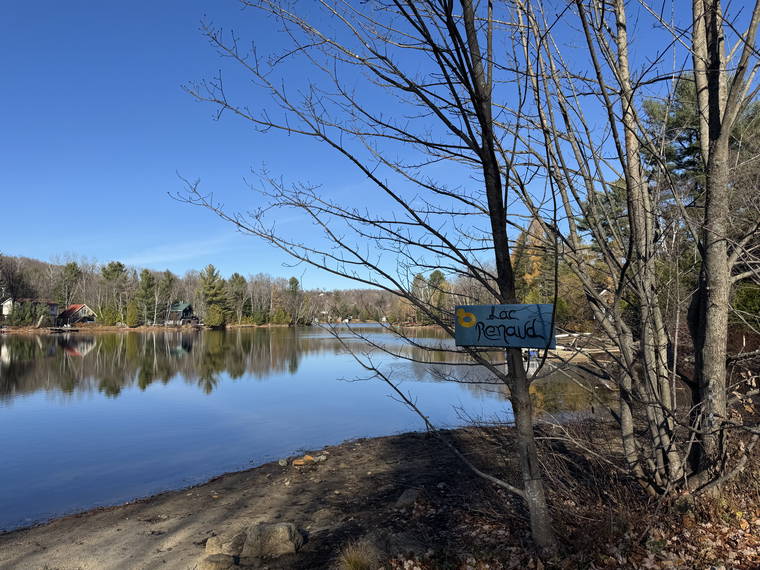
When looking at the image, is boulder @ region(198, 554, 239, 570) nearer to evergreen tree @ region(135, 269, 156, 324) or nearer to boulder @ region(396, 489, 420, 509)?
boulder @ region(396, 489, 420, 509)

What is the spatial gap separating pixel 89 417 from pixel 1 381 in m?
9.98

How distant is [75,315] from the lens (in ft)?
253

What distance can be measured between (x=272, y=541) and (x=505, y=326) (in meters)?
4.06

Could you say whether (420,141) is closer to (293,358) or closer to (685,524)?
(685,524)

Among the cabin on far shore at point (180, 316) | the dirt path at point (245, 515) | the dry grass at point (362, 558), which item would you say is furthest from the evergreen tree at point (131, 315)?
the dry grass at point (362, 558)

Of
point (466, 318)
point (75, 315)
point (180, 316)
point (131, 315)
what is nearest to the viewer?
point (466, 318)

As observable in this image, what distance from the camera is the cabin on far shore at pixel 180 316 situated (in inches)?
3208

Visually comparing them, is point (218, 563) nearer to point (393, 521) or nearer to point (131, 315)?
point (393, 521)

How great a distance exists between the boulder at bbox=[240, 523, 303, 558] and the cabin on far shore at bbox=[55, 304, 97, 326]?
8331 centimetres

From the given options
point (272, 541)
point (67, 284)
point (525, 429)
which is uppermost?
point (67, 284)

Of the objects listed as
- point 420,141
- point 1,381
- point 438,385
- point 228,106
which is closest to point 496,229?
point 420,141

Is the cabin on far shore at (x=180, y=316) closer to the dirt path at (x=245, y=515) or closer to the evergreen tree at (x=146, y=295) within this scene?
the evergreen tree at (x=146, y=295)

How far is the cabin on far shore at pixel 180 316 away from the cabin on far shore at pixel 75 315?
1115 centimetres

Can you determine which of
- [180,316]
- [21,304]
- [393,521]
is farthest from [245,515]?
[180,316]
